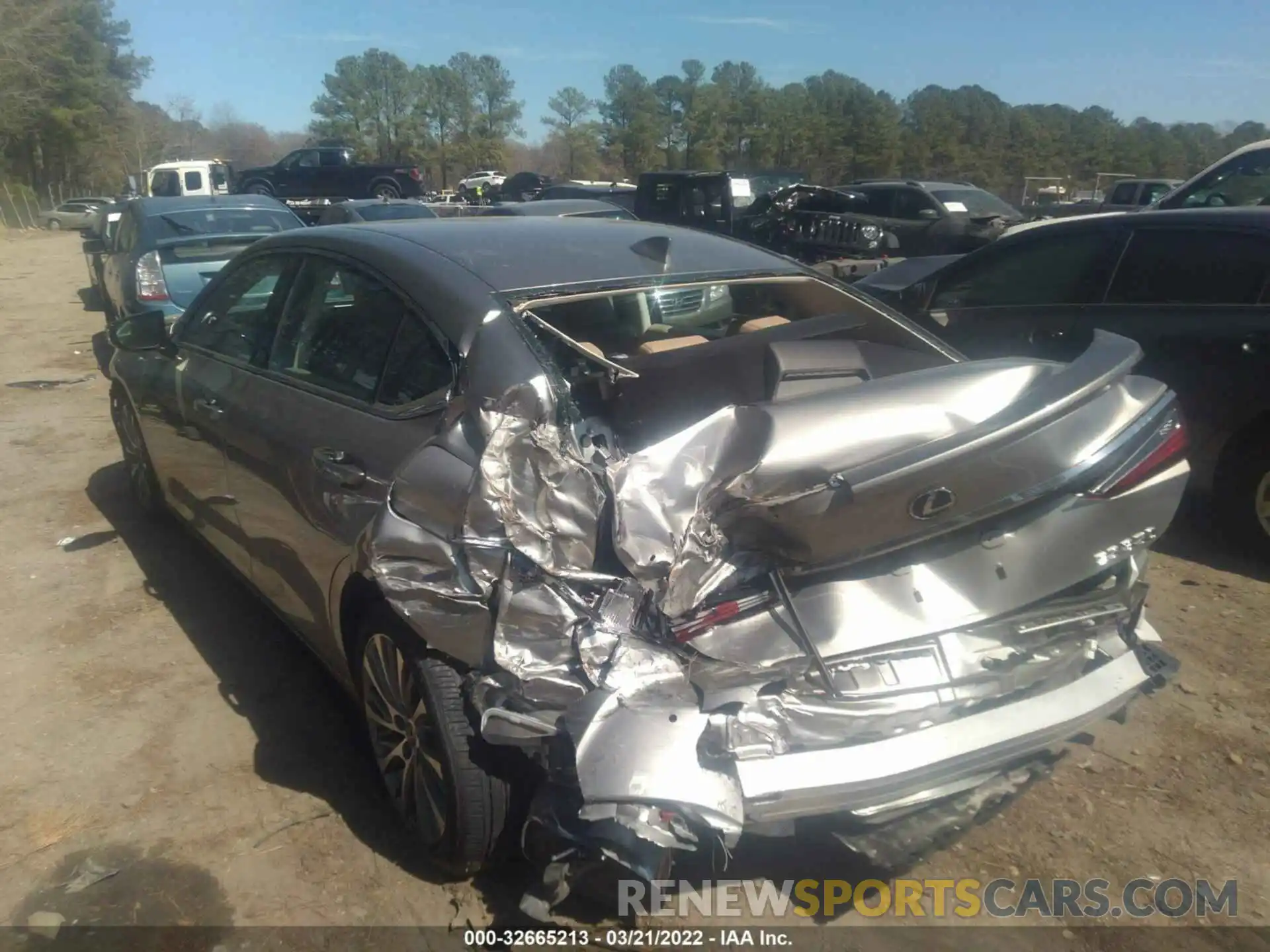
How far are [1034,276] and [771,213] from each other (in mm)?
9236

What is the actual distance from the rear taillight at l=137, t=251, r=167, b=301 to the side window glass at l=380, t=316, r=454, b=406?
7.09 m

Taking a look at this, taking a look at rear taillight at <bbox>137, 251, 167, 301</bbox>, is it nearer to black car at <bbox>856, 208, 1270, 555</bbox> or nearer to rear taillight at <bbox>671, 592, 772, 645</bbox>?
black car at <bbox>856, 208, 1270, 555</bbox>

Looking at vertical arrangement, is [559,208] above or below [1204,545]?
above

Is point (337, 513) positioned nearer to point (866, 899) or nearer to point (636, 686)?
point (636, 686)

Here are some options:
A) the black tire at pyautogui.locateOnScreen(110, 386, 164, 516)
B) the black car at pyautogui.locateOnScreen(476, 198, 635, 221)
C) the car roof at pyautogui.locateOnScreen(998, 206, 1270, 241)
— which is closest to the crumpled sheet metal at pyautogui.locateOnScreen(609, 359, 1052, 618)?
the car roof at pyautogui.locateOnScreen(998, 206, 1270, 241)

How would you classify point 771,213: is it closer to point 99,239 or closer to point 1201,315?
point 99,239

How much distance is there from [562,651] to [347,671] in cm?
117

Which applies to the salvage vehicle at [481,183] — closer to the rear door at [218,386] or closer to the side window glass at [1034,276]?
the side window glass at [1034,276]

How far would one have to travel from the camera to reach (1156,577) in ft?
15.5

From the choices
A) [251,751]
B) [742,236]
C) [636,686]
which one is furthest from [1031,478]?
[742,236]

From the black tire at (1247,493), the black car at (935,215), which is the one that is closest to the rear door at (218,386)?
the black tire at (1247,493)

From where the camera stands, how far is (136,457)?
5.47 metres

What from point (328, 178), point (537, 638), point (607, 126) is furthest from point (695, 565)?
point (607, 126)

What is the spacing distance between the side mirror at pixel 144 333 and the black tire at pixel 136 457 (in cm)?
68
